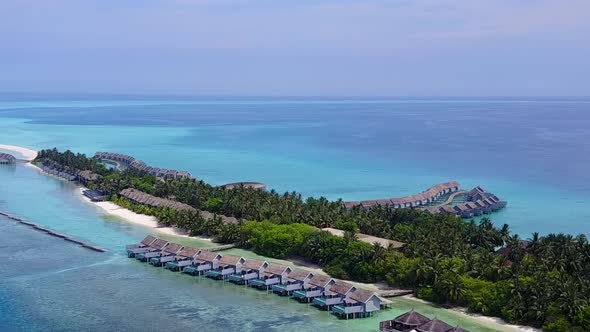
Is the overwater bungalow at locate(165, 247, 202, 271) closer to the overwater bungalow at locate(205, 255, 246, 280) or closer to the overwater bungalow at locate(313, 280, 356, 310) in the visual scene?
the overwater bungalow at locate(205, 255, 246, 280)

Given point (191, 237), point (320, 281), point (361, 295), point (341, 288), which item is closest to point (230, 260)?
point (320, 281)

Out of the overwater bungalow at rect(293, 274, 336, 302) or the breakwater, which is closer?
the overwater bungalow at rect(293, 274, 336, 302)

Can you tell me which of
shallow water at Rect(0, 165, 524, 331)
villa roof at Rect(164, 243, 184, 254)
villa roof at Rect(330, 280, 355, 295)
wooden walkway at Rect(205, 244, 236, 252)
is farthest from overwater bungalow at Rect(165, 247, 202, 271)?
villa roof at Rect(330, 280, 355, 295)

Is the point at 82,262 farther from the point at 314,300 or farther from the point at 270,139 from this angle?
the point at 270,139

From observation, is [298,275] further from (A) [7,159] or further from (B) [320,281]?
(A) [7,159]

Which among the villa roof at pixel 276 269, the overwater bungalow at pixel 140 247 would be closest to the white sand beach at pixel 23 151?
the overwater bungalow at pixel 140 247

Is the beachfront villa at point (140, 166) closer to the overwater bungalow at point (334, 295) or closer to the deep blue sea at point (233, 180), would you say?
the deep blue sea at point (233, 180)

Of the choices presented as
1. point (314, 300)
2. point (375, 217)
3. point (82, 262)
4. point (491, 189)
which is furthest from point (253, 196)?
point (491, 189)
